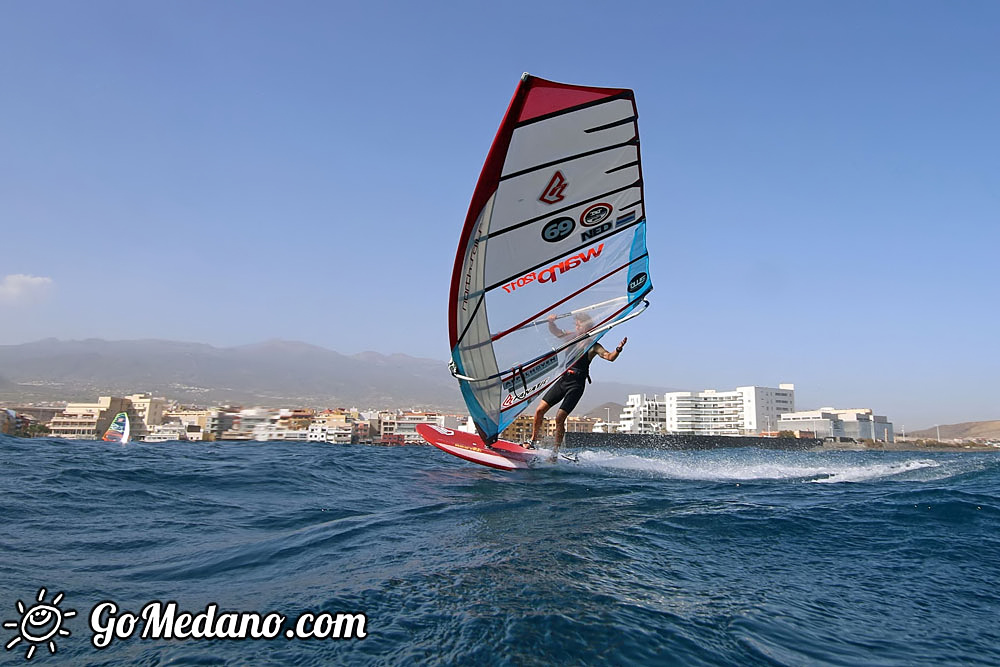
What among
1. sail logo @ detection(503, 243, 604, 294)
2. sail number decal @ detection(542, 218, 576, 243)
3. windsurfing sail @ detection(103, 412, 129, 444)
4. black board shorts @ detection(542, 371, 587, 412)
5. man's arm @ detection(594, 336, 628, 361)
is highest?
sail number decal @ detection(542, 218, 576, 243)

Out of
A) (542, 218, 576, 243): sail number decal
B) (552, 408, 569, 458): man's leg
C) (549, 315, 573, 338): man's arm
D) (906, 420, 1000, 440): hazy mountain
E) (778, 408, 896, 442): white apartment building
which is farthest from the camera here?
(906, 420, 1000, 440): hazy mountain

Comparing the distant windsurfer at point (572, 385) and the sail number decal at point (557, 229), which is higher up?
the sail number decal at point (557, 229)

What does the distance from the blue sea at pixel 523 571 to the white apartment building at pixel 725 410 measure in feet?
259

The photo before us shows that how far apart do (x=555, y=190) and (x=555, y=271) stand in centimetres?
134

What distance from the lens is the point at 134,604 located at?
2.87 meters

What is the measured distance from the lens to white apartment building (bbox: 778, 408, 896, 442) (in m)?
85.6

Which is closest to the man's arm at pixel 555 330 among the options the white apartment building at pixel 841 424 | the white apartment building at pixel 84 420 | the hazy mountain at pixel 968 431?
the white apartment building at pixel 84 420

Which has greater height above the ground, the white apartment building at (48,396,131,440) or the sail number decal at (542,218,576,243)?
the sail number decal at (542,218,576,243)

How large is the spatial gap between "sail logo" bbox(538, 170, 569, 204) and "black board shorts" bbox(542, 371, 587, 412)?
10.7ft

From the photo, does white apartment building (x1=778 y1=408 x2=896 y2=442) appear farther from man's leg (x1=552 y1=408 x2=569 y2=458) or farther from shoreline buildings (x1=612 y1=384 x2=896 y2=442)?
man's leg (x1=552 y1=408 x2=569 y2=458)

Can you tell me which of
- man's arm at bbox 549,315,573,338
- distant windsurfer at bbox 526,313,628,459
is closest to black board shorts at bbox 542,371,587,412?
distant windsurfer at bbox 526,313,628,459

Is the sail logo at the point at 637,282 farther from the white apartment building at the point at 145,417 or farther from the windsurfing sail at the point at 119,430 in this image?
the windsurfing sail at the point at 119,430

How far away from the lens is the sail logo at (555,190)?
300 inches

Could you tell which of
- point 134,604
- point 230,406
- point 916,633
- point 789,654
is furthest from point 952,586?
point 230,406
